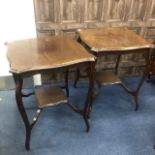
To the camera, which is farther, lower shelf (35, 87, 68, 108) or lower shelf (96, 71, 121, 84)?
lower shelf (96, 71, 121, 84)

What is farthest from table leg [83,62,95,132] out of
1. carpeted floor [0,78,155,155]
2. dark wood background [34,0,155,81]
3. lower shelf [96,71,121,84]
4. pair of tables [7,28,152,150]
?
dark wood background [34,0,155,81]

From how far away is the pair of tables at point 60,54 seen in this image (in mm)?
1203

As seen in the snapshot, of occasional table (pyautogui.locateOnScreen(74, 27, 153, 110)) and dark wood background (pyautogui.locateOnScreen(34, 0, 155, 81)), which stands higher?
dark wood background (pyautogui.locateOnScreen(34, 0, 155, 81))

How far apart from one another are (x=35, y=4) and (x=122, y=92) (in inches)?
46.0

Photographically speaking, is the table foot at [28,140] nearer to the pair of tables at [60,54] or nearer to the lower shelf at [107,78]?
the pair of tables at [60,54]

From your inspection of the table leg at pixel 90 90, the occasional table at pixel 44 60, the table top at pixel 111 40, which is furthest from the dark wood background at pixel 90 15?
the table leg at pixel 90 90

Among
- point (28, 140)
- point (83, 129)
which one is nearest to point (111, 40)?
point (83, 129)

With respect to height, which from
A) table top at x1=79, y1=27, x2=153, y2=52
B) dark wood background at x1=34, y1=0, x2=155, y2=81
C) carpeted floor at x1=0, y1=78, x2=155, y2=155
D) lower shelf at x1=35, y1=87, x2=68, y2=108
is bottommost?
carpeted floor at x1=0, y1=78, x2=155, y2=155

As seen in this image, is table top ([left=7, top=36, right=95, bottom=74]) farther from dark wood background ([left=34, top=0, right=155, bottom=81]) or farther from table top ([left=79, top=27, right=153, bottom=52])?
dark wood background ([left=34, top=0, right=155, bottom=81])

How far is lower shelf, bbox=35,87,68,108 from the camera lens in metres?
1.51

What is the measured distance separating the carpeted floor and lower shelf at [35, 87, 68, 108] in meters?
0.26

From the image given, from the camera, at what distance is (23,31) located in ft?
5.98

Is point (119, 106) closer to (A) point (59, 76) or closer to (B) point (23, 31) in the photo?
(A) point (59, 76)

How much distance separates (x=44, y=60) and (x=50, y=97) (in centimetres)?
42
